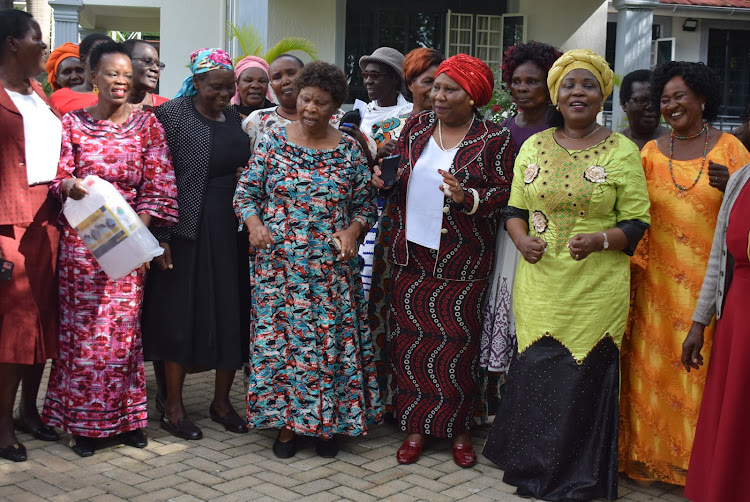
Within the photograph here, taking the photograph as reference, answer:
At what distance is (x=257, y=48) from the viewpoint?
10.1 metres

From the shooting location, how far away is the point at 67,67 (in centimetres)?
748

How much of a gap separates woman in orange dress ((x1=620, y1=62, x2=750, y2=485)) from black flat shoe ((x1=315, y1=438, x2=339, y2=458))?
164 cm

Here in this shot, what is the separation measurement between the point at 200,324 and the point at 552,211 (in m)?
2.24

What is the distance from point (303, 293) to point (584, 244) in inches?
62.9

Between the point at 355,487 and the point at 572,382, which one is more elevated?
the point at 572,382

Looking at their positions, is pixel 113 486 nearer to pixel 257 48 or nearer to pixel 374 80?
pixel 374 80

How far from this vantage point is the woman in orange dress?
14.7 ft

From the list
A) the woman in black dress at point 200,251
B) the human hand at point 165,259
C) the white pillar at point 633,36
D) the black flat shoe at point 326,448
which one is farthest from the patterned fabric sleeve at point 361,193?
the white pillar at point 633,36

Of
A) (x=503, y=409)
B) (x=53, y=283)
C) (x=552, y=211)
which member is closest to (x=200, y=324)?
(x=53, y=283)

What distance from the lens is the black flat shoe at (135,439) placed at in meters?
5.00

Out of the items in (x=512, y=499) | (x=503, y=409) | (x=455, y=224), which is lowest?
(x=512, y=499)

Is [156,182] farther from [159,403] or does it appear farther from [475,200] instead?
[475,200]

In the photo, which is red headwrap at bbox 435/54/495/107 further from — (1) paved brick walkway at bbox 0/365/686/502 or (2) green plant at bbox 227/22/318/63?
(2) green plant at bbox 227/22/318/63

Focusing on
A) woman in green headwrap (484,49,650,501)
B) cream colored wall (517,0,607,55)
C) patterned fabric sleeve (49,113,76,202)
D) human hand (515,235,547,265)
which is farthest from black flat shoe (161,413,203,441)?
cream colored wall (517,0,607,55)
